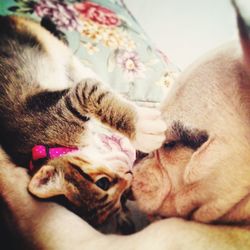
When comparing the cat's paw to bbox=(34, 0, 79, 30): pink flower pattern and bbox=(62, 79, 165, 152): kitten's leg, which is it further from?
bbox=(34, 0, 79, 30): pink flower pattern

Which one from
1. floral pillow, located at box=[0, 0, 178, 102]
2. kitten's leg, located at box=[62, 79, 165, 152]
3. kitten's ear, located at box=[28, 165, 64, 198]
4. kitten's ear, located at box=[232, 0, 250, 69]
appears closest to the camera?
kitten's ear, located at box=[232, 0, 250, 69]

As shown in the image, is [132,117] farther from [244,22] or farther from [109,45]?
[244,22]

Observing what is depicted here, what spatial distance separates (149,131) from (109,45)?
1.14 feet

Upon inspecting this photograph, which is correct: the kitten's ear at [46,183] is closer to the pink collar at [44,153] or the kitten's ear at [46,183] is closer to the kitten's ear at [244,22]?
the pink collar at [44,153]

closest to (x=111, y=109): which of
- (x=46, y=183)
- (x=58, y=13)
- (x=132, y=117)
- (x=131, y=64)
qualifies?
(x=132, y=117)

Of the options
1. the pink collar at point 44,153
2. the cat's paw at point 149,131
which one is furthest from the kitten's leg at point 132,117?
the pink collar at point 44,153

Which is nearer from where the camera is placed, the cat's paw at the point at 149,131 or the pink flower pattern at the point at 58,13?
the cat's paw at the point at 149,131

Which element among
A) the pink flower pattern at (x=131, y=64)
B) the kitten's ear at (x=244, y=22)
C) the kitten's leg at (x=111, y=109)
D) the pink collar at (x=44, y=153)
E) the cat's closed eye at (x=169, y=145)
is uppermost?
the kitten's ear at (x=244, y=22)

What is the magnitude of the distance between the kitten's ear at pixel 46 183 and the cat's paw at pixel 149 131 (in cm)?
18

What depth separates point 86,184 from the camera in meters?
0.74

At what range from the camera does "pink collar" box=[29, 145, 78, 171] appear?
2.30 ft

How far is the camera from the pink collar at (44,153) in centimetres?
70

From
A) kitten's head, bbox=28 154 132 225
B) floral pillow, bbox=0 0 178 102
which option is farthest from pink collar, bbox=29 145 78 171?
floral pillow, bbox=0 0 178 102

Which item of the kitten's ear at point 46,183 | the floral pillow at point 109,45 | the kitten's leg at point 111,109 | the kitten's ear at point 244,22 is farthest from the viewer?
the floral pillow at point 109,45
